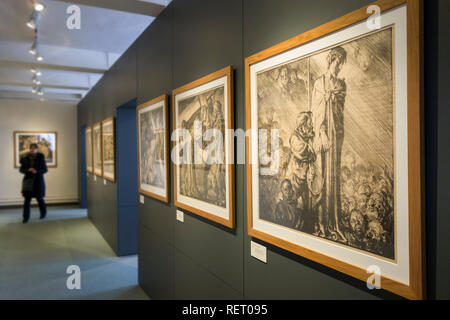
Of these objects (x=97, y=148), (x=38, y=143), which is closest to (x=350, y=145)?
(x=97, y=148)

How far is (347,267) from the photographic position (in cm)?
126

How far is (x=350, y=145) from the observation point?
48.4 inches

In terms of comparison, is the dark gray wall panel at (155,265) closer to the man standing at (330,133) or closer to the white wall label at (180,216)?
the white wall label at (180,216)

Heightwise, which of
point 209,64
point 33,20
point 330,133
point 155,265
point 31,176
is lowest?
point 155,265

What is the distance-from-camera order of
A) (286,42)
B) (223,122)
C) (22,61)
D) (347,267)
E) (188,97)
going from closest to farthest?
(347,267) < (286,42) < (223,122) < (188,97) < (22,61)

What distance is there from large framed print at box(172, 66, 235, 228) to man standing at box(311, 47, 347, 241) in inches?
28.7

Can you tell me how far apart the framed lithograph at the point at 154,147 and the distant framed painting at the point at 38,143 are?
7.74 meters

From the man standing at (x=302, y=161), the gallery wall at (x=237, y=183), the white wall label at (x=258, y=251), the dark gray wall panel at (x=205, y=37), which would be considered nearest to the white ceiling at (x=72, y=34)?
the gallery wall at (x=237, y=183)

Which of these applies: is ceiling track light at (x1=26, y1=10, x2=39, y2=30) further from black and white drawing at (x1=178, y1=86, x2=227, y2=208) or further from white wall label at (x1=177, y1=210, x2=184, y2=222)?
white wall label at (x1=177, y1=210, x2=184, y2=222)

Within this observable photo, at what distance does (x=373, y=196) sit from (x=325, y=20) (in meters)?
0.75

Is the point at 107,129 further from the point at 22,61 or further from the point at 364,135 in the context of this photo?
the point at 364,135

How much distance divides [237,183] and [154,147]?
5.30 ft

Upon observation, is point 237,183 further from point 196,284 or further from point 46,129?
point 46,129

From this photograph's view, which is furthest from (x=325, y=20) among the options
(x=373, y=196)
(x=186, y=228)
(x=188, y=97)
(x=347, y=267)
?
(x=186, y=228)
